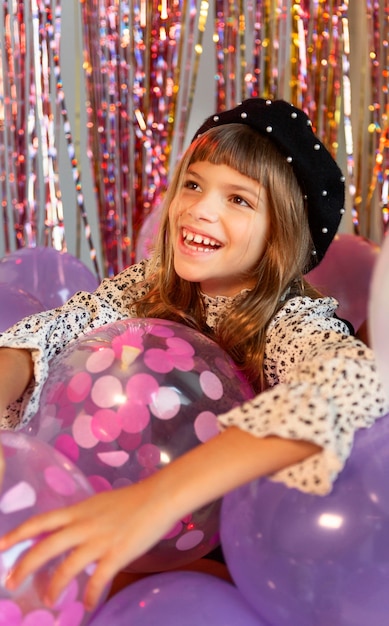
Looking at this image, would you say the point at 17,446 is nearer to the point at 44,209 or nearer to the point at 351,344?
the point at 351,344

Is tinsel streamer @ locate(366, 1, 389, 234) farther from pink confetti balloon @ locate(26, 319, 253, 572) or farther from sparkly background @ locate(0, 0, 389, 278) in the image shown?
pink confetti balloon @ locate(26, 319, 253, 572)

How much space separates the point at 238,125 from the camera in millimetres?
1441

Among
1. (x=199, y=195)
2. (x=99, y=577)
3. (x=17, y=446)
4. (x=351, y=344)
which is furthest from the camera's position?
(x=199, y=195)

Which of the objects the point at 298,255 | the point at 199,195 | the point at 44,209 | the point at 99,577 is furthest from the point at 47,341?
the point at 44,209

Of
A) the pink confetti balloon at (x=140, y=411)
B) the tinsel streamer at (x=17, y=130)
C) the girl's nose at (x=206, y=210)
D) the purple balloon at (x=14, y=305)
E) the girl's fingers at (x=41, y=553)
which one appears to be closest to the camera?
the girl's fingers at (x=41, y=553)

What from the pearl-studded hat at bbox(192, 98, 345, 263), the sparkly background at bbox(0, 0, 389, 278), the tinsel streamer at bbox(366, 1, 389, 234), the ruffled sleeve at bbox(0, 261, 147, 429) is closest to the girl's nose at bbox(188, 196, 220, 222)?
the pearl-studded hat at bbox(192, 98, 345, 263)

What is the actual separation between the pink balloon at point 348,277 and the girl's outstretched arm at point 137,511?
1.25 metres

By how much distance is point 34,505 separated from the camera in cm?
77

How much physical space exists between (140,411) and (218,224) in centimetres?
46

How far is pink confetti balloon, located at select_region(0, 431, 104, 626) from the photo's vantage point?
28.7 inches

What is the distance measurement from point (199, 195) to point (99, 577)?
2.74 feet

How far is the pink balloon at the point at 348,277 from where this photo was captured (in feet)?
6.70

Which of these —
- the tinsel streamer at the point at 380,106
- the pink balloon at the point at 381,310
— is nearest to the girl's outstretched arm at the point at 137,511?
the pink balloon at the point at 381,310

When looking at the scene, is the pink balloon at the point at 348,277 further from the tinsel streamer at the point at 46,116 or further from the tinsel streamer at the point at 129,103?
the tinsel streamer at the point at 46,116
